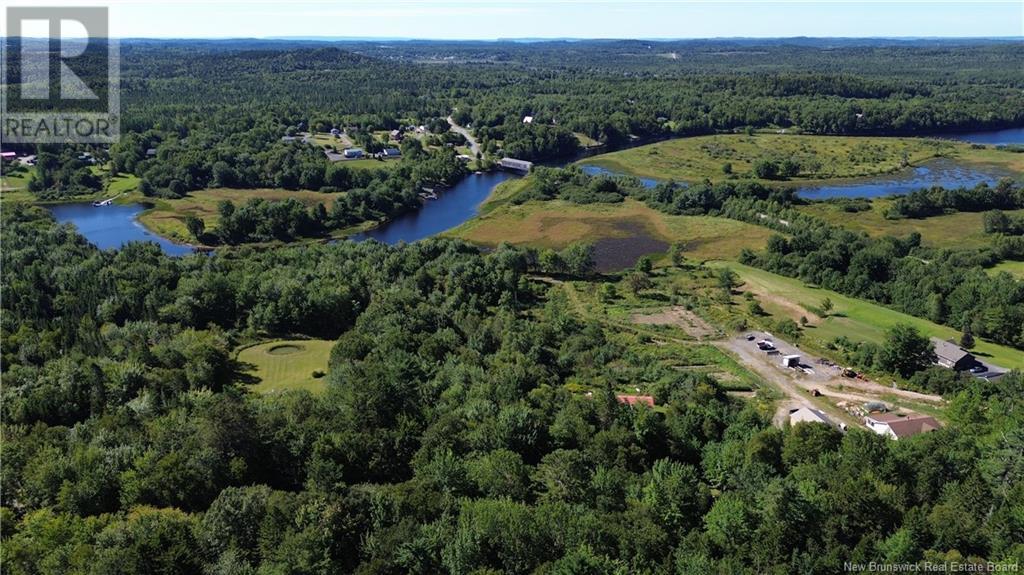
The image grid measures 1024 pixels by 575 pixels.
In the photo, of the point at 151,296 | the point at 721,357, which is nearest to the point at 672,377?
the point at 721,357

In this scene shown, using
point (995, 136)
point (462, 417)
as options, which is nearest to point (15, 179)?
point (462, 417)

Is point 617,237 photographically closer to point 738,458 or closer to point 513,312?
point 513,312

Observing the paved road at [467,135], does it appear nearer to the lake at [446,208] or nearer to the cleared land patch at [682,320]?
the lake at [446,208]

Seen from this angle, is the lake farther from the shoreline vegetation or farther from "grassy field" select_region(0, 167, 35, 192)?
"grassy field" select_region(0, 167, 35, 192)

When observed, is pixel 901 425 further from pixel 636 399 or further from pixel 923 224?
pixel 923 224

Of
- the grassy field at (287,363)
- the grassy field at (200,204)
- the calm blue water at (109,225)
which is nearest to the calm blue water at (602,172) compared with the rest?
the grassy field at (200,204)

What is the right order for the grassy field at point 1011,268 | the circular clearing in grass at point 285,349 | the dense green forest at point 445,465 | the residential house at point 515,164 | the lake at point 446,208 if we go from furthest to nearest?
the residential house at point 515,164, the lake at point 446,208, the grassy field at point 1011,268, the circular clearing in grass at point 285,349, the dense green forest at point 445,465
